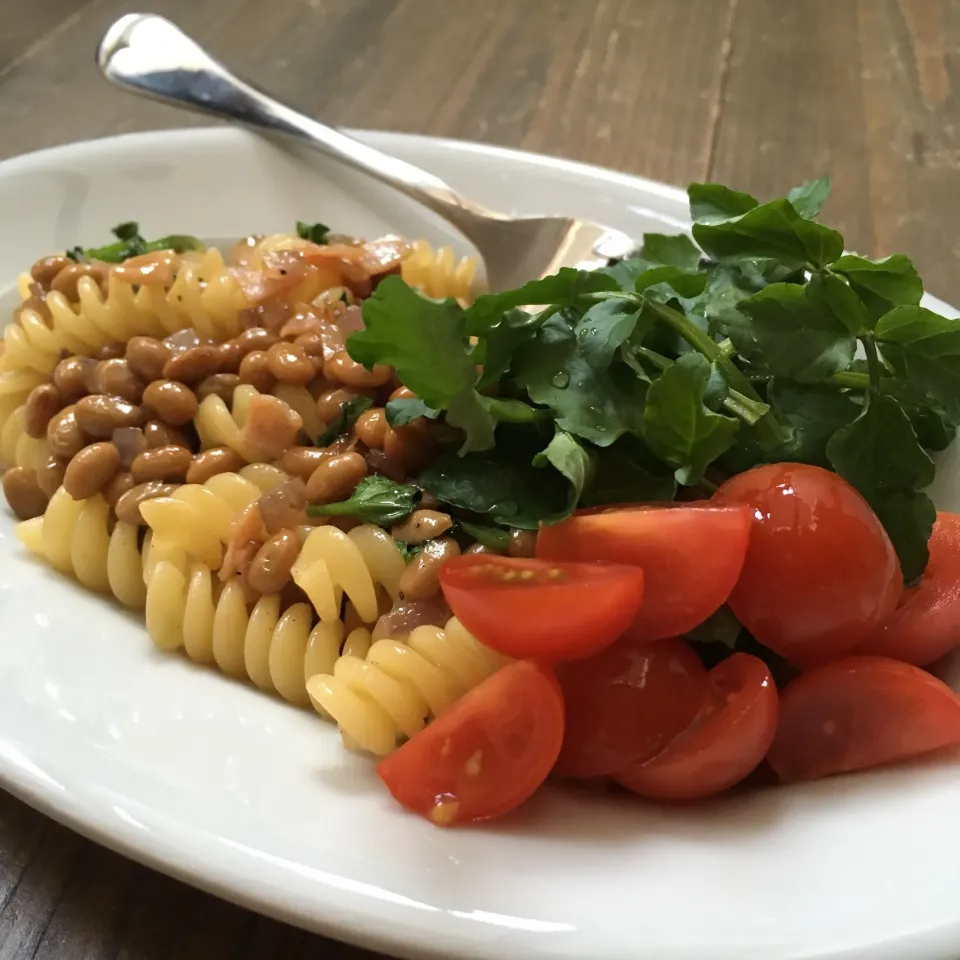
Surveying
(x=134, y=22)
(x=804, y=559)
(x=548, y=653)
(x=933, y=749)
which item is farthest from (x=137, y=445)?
(x=134, y=22)

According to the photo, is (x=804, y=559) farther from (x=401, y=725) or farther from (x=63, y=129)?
(x=63, y=129)

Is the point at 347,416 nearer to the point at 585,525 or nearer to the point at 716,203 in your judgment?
the point at 585,525

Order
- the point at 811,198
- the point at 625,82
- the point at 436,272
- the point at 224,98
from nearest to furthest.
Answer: the point at 811,198 < the point at 436,272 < the point at 224,98 < the point at 625,82

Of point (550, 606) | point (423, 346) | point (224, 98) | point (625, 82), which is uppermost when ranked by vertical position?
point (423, 346)

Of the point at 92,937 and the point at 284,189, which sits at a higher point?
the point at 284,189

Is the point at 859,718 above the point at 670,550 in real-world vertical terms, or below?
below

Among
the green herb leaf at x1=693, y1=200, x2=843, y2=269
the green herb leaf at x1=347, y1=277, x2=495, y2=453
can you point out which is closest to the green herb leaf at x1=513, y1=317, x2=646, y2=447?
the green herb leaf at x1=347, y1=277, x2=495, y2=453

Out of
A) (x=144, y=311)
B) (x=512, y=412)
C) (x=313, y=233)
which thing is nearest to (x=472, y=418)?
(x=512, y=412)
